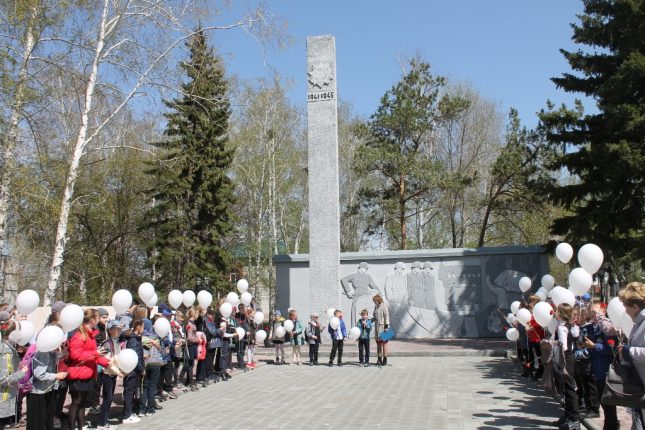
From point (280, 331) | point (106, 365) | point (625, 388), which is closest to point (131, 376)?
point (106, 365)

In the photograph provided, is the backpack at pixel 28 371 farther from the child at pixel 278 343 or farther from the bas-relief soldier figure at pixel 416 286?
the bas-relief soldier figure at pixel 416 286

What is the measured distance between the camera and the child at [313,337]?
15477 mm

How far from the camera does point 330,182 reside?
2056 centimetres

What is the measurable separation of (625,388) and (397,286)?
17.4m

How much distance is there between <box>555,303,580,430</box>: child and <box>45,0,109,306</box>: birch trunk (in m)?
12.0

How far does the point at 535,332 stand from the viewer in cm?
1095

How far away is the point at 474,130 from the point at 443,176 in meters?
10.9

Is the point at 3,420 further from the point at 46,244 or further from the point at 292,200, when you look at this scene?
the point at 292,200

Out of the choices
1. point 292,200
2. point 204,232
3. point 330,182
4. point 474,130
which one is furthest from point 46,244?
point 474,130

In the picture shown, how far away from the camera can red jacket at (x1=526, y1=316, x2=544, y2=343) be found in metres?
10.9

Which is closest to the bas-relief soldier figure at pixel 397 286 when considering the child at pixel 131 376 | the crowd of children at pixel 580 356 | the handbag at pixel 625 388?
the crowd of children at pixel 580 356

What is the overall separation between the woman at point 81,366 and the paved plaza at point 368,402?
1.24m

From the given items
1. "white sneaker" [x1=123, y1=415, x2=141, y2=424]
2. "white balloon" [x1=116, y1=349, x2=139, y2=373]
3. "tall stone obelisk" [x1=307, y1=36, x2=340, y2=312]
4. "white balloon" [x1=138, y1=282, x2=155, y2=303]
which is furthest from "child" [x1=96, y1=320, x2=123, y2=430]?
"tall stone obelisk" [x1=307, y1=36, x2=340, y2=312]

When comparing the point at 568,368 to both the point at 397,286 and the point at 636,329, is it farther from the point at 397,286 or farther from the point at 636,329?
the point at 397,286
